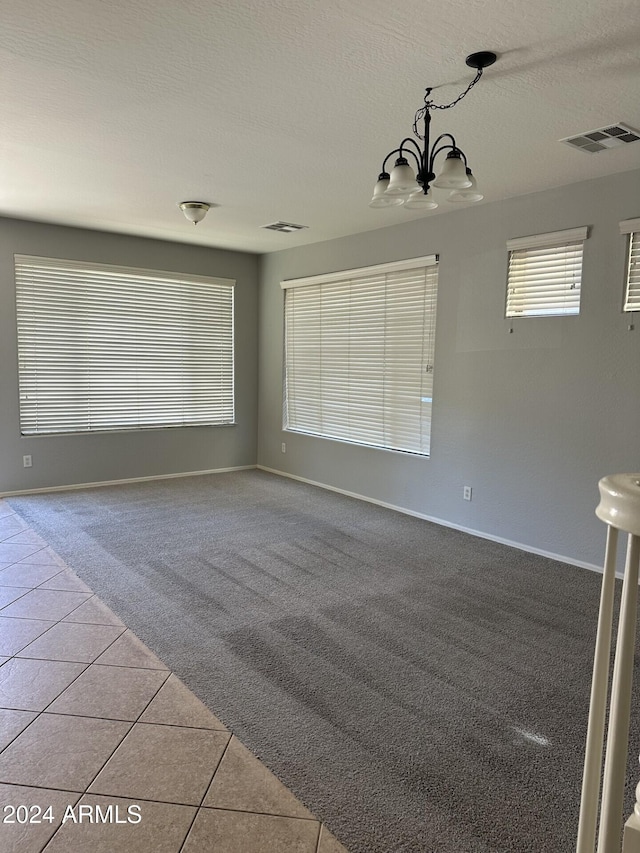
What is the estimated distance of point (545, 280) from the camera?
397cm

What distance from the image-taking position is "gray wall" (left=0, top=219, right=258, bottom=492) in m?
5.25

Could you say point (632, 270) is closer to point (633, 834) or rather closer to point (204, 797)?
point (633, 834)

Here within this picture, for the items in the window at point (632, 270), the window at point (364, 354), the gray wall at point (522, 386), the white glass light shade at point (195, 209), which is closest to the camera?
the window at point (632, 270)

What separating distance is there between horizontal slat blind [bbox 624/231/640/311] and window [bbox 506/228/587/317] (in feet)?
1.00

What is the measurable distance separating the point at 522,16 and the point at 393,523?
358 centimetres

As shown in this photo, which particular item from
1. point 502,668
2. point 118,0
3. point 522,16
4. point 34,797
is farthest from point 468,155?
point 34,797

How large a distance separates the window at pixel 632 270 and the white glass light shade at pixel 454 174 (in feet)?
5.49

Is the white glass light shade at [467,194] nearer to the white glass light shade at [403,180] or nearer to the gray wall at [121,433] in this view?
the white glass light shade at [403,180]

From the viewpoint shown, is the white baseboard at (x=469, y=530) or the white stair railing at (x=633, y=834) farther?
the white baseboard at (x=469, y=530)

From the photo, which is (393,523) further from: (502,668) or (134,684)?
(134,684)

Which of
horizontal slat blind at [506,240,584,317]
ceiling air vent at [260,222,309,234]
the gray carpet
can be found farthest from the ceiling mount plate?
ceiling air vent at [260,222,309,234]

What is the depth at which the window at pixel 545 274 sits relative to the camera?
380 cm

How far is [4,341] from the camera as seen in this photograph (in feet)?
17.1

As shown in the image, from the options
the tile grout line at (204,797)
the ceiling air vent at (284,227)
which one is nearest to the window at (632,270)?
the ceiling air vent at (284,227)
